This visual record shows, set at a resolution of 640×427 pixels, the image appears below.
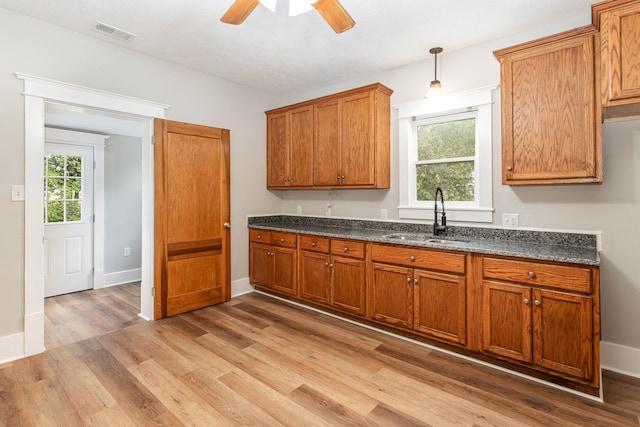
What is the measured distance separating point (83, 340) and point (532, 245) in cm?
393

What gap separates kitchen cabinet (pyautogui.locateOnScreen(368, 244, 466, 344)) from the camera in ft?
8.33

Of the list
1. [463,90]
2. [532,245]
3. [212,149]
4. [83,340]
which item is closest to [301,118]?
[212,149]

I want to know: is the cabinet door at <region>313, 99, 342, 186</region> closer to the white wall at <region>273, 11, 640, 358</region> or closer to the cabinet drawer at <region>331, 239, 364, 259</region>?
the cabinet drawer at <region>331, 239, 364, 259</region>

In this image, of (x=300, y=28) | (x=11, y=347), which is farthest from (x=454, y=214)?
(x=11, y=347)

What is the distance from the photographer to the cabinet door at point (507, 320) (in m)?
2.22

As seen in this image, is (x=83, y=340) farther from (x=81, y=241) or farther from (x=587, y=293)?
(x=587, y=293)

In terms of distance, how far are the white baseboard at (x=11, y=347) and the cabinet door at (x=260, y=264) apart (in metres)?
2.24

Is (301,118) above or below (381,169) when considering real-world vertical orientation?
above

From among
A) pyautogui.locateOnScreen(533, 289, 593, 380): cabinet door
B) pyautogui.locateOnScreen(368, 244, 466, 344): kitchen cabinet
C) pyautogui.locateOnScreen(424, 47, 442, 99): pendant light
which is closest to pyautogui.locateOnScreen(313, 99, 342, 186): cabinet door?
pyautogui.locateOnScreen(424, 47, 442, 99): pendant light

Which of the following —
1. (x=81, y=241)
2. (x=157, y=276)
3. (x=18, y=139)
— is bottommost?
(x=157, y=276)

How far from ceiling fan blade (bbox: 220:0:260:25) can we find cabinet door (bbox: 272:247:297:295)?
236cm

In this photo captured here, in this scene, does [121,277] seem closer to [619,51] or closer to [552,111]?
[552,111]

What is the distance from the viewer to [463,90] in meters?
3.08

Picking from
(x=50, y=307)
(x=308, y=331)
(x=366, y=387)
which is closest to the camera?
(x=366, y=387)
